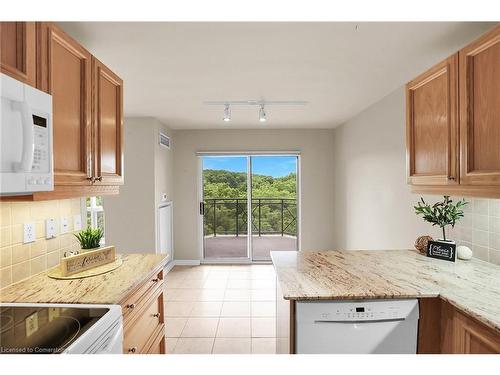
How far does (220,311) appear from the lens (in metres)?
3.28

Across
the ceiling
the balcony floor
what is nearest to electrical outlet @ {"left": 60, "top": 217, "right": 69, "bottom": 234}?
the ceiling

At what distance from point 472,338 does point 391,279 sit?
1.45 ft

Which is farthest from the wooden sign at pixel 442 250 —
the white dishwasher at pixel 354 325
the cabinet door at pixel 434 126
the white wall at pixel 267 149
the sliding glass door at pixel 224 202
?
the sliding glass door at pixel 224 202

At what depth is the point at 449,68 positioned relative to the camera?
169 centimetres

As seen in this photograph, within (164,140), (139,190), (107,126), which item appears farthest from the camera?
(164,140)

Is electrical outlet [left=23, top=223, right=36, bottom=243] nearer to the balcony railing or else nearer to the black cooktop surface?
the black cooktop surface

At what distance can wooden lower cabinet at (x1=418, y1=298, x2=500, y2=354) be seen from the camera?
3.94 feet

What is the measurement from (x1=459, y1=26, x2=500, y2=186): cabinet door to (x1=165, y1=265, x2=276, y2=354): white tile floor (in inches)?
78.3

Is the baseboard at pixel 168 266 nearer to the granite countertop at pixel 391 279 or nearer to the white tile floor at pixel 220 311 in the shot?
the white tile floor at pixel 220 311

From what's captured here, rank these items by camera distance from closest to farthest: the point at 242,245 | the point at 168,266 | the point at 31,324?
the point at 31,324
the point at 168,266
the point at 242,245

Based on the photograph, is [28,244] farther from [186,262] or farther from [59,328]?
[186,262]

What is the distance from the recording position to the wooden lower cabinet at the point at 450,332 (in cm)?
120

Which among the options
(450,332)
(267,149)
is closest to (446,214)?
(450,332)
